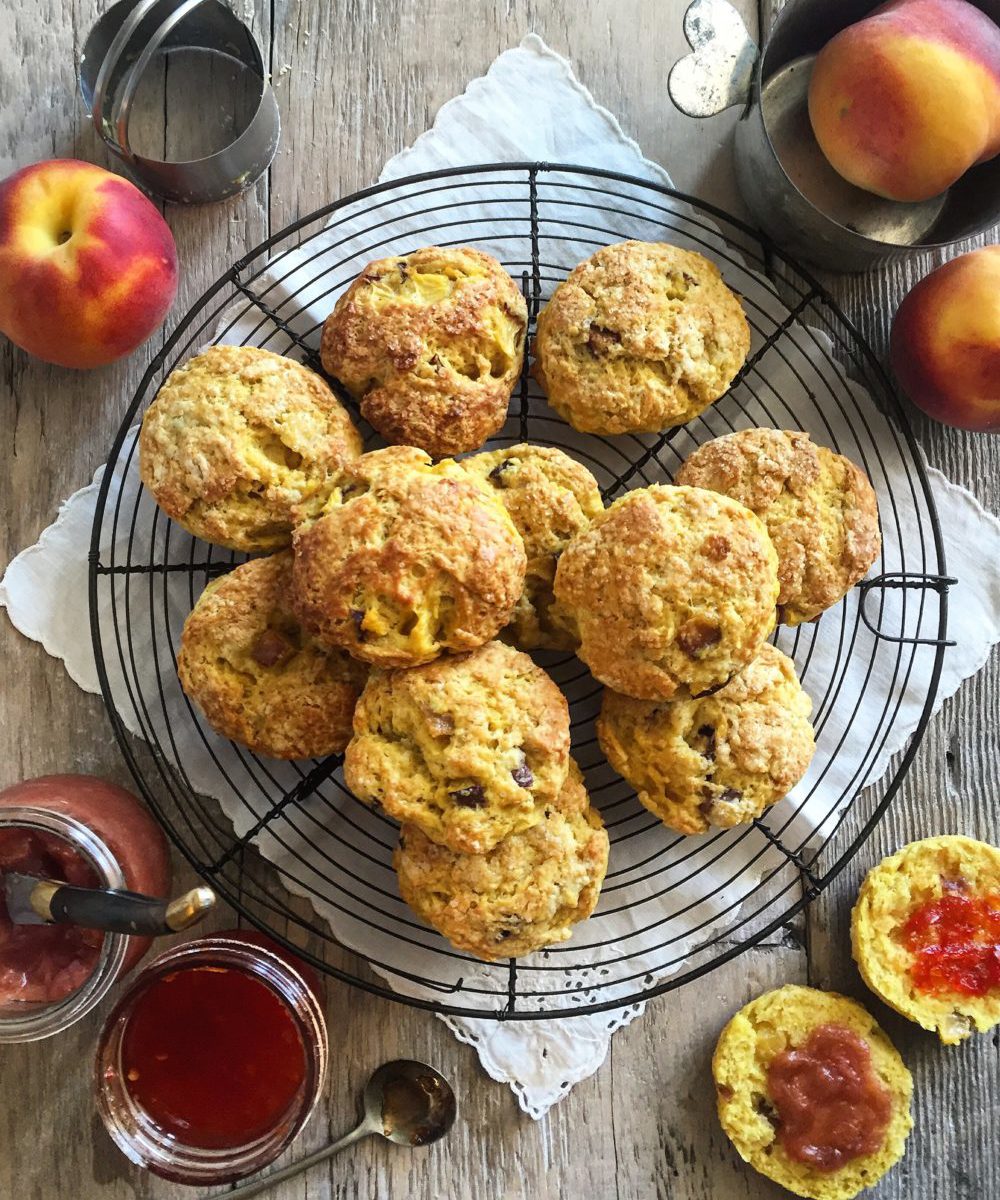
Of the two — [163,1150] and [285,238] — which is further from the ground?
[285,238]

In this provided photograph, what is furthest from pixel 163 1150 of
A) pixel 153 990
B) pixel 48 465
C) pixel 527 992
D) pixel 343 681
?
pixel 48 465

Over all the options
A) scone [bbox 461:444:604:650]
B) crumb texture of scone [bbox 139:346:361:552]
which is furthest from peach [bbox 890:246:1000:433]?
crumb texture of scone [bbox 139:346:361:552]

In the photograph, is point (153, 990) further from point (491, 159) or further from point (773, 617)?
point (491, 159)

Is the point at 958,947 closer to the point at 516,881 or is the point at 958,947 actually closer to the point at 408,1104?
the point at 516,881

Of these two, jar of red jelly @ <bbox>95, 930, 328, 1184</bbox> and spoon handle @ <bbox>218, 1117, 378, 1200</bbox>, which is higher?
jar of red jelly @ <bbox>95, 930, 328, 1184</bbox>

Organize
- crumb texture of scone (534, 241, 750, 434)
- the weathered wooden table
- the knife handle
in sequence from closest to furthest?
the knife handle < crumb texture of scone (534, 241, 750, 434) < the weathered wooden table

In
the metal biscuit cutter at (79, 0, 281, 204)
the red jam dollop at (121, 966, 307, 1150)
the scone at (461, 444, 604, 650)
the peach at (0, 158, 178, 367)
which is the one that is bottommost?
the red jam dollop at (121, 966, 307, 1150)

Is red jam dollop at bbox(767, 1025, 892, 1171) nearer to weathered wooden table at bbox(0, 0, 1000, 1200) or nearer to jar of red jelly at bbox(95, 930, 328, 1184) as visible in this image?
weathered wooden table at bbox(0, 0, 1000, 1200)
